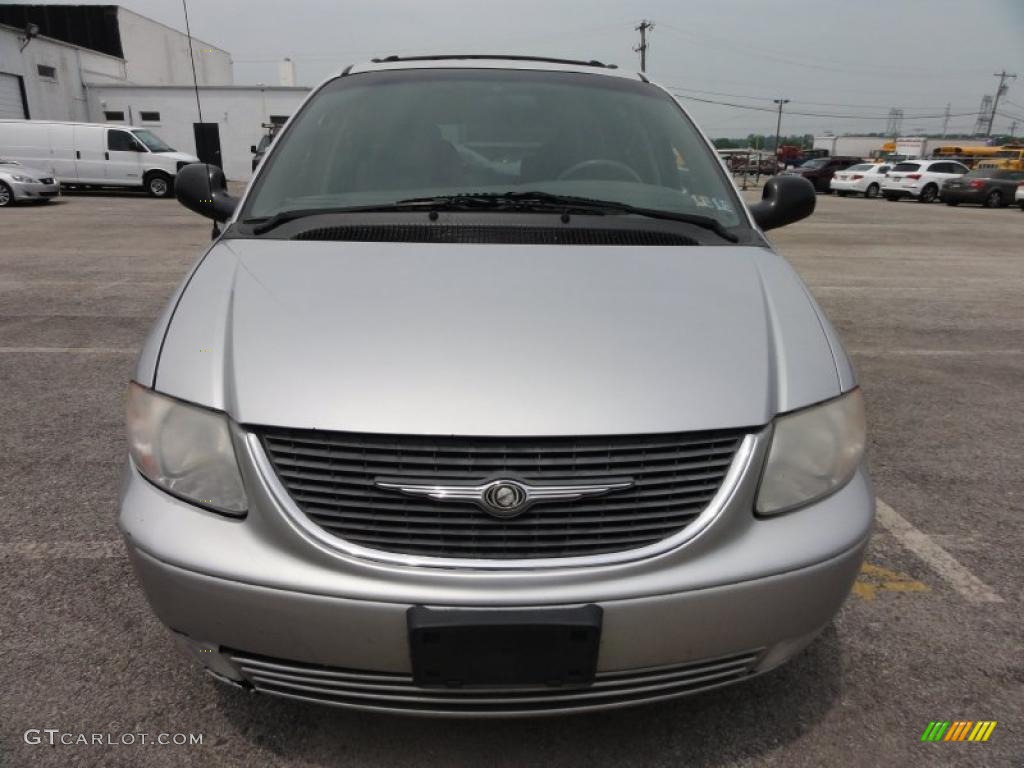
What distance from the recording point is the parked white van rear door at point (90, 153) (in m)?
20.0

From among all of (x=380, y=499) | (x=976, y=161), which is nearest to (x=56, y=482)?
(x=380, y=499)

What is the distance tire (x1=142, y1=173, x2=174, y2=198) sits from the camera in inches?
803

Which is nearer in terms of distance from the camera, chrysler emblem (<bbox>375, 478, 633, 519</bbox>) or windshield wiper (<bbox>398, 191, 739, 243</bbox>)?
chrysler emblem (<bbox>375, 478, 633, 519</bbox>)

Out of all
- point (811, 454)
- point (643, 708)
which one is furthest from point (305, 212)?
point (643, 708)

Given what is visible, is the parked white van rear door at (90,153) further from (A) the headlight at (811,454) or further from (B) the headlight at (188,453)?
(A) the headlight at (811,454)

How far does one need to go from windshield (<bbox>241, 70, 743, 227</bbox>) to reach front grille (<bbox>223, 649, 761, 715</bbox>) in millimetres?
1482

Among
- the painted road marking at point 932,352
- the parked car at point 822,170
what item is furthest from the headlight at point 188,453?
the parked car at point 822,170

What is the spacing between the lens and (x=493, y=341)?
1669 millimetres

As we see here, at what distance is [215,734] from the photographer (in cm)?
184

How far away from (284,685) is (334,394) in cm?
63

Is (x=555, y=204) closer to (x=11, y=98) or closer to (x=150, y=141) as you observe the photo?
(x=150, y=141)

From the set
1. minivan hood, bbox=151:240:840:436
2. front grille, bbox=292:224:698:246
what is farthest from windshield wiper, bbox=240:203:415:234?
minivan hood, bbox=151:240:840:436

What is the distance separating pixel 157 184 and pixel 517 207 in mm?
21189

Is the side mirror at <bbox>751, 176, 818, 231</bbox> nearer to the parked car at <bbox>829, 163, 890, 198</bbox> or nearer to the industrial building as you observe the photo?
the industrial building
